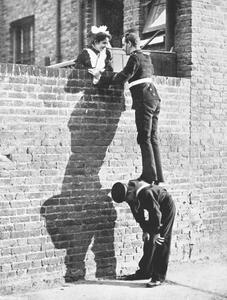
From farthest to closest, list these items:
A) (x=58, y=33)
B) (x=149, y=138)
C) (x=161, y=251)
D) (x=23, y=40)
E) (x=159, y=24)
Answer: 1. (x=23, y=40)
2. (x=58, y=33)
3. (x=159, y=24)
4. (x=149, y=138)
5. (x=161, y=251)

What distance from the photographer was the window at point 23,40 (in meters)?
14.7

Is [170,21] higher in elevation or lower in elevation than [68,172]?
higher

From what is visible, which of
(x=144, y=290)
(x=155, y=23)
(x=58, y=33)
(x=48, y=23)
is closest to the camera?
(x=144, y=290)

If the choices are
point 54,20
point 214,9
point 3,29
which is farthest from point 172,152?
point 3,29

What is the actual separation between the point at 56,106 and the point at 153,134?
1.30 m

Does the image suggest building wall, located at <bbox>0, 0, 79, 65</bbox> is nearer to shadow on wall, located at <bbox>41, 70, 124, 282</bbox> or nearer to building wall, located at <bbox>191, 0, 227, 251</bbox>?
building wall, located at <bbox>191, 0, 227, 251</bbox>

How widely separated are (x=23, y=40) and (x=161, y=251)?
9.06 m

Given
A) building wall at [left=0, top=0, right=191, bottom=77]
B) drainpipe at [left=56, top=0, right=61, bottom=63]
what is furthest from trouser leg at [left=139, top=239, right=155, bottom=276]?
drainpipe at [left=56, top=0, right=61, bottom=63]

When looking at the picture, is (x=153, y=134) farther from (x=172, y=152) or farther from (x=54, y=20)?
(x=54, y=20)

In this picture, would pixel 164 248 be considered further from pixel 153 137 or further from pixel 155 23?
pixel 155 23

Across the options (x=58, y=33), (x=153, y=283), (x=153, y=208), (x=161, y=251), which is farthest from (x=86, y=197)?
(x=58, y=33)

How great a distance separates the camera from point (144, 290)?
721cm

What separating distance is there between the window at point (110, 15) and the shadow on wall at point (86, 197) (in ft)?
15.5

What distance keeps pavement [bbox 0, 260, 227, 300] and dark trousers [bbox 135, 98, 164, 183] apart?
4.41 feet
